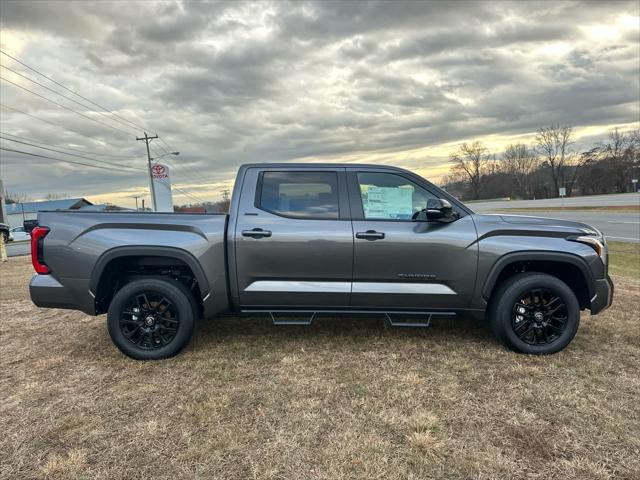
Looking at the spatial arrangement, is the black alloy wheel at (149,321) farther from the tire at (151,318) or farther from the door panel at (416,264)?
the door panel at (416,264)

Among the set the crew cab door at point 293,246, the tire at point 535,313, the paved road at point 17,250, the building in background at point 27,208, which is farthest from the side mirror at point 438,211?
the building in background at point 27,208

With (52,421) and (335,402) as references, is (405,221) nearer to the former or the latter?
(335,402)

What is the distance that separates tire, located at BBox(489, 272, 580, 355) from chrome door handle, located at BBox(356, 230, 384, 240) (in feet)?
4.07

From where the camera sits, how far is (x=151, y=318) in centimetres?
369

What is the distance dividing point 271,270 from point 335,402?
131 centimetres

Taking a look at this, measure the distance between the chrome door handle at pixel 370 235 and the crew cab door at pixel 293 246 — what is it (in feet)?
0.32

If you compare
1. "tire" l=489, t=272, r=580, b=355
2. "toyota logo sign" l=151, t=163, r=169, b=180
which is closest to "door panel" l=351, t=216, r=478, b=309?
"tire" l=489, t=272, r=580, b=355

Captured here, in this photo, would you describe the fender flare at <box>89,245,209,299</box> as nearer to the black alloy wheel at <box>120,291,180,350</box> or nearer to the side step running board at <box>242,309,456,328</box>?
the black alloy wheel at <box>120,291,180,350</box>

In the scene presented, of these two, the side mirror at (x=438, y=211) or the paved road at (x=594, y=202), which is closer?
the side mirror at (x=438, y=211)

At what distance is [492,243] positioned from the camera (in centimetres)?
365

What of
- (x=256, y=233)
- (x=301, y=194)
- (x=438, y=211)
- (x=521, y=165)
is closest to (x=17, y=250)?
(x=256, y=233)

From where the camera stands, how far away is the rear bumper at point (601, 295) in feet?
11.9

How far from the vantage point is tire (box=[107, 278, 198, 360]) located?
12.0 ft

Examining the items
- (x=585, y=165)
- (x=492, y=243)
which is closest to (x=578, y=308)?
(x=492, y=243)
